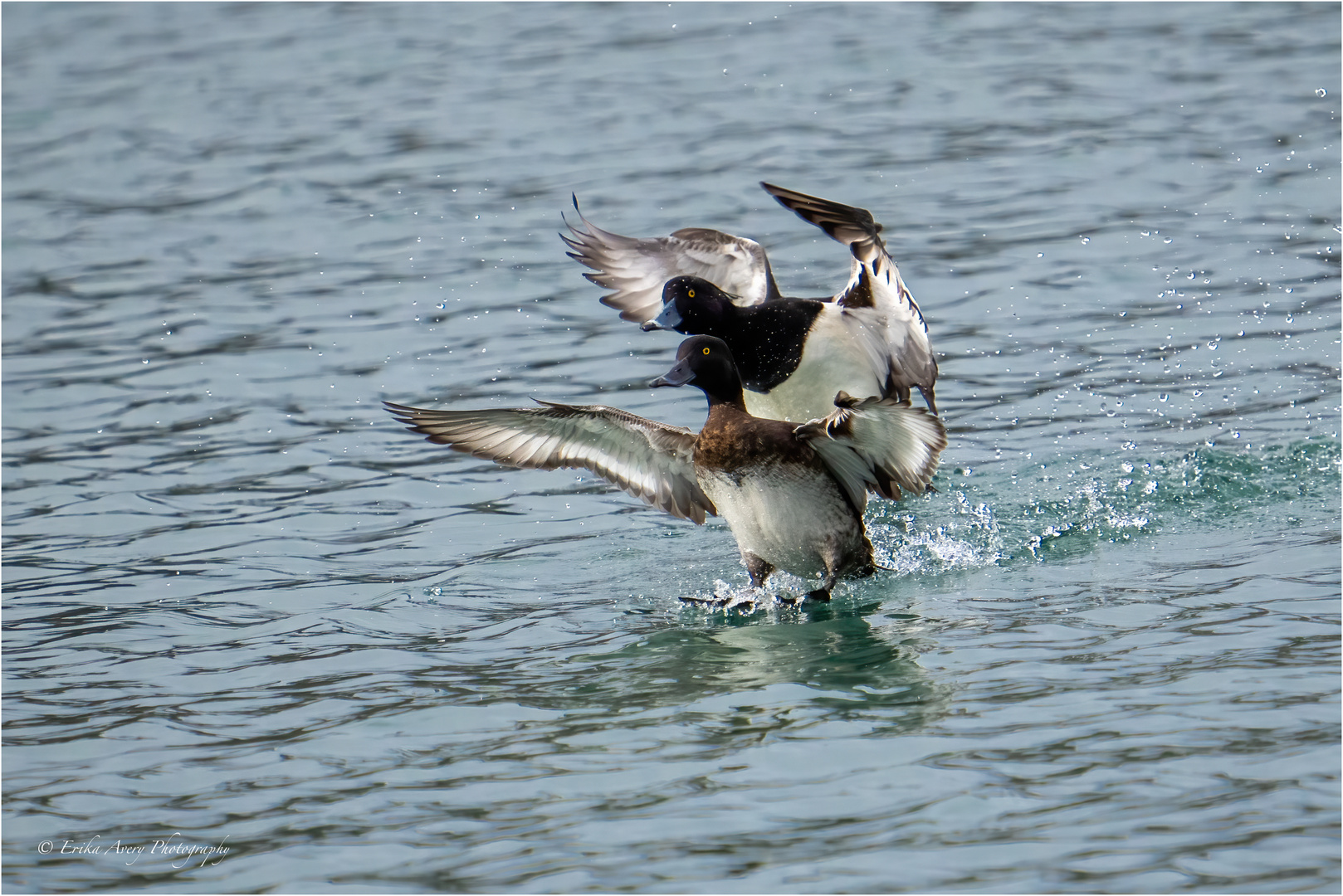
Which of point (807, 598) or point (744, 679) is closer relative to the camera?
point (744, 679)

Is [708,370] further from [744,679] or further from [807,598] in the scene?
[744,679]

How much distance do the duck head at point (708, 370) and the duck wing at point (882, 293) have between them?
3.36 feet

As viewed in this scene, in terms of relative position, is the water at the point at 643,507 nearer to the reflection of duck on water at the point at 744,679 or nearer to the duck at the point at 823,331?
the reflection of duck on water at the point at 744,679

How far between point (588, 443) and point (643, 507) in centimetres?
147

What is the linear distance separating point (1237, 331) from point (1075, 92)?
6.66 m

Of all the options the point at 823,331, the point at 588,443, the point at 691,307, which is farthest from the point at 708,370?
the point at 823,331

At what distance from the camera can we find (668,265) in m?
9.23

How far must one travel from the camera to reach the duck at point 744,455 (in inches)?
271

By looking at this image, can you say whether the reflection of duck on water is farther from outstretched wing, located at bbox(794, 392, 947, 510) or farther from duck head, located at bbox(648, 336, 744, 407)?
duck head, located at bbox(648, 336, 744, 407)

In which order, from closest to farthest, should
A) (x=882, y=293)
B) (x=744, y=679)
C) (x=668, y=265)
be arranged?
(x=744, y=679) < (x=882, y=293) < (x=668, y=265)

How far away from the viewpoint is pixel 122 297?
12.9 meters

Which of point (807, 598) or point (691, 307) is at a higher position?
point (691, 307)

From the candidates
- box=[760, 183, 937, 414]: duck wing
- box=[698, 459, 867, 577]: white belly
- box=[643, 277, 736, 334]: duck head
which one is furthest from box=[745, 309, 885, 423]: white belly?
box=[698, 459, 867, 577]: white belly

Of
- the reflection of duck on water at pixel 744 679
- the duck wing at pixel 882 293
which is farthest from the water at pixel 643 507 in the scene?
the duck wing at pixel 882 293
